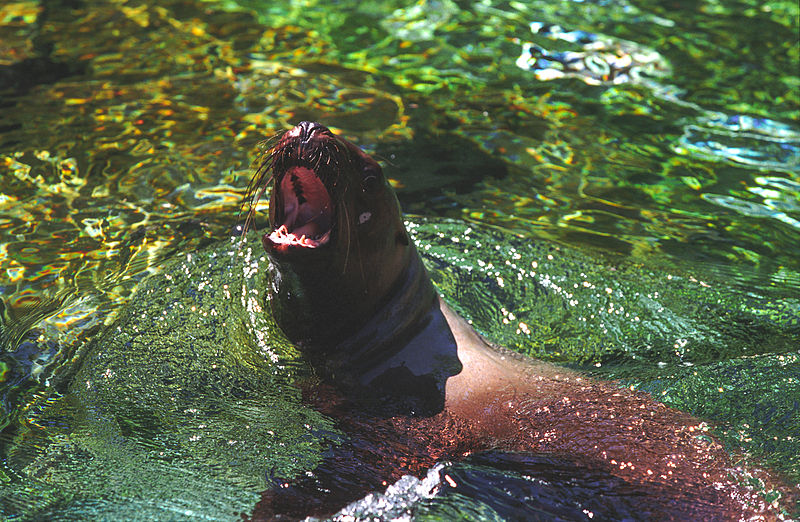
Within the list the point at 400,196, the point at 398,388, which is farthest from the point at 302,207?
the point at 400,196

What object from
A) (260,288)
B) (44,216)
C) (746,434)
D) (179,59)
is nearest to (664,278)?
(746,434)

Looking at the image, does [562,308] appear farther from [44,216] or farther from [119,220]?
[44,216]

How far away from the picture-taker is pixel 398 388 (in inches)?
161

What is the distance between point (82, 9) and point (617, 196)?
6323 mm

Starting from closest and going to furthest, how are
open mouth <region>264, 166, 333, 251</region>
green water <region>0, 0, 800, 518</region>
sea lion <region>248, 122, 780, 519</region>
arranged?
sea lion <region>248, 122, 780, 519</region>, open mouth <region>264, 166, 333, 251</region>, green water <region>0, 0, 800, 518</region>

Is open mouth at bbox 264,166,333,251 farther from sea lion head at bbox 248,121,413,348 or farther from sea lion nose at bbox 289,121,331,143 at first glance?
sea lion nose at bbox 289,121,331,143

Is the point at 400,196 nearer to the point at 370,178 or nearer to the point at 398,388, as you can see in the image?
the point at 370,178

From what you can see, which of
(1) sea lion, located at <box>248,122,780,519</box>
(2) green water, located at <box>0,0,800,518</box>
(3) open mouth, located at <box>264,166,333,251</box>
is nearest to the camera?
(1) sea lion, located at <box>248,122,780,519</box>

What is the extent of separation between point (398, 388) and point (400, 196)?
250cm

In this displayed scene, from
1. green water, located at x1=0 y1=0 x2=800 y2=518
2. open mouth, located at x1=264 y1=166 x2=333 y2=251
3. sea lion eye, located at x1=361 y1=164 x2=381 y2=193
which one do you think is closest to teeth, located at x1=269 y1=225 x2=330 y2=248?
open mouth, located at x1=264 y1=166 x2=333 y2=251

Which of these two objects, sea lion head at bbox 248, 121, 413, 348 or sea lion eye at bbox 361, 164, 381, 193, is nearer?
sea lion head at bbox 248, 121, 413, 348

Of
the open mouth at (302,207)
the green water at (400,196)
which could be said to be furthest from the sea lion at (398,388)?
the green water at (400,196)

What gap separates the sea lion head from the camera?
3744mm

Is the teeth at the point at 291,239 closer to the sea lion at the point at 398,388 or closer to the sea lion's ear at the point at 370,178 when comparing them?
the sea lion at the point at 398,388
